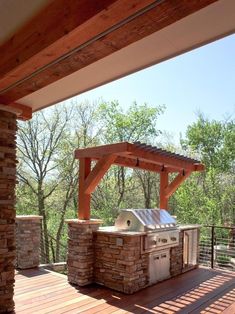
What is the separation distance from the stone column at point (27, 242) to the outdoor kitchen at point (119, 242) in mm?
1085

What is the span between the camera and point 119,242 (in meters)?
4.85

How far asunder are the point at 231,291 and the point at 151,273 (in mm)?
1315

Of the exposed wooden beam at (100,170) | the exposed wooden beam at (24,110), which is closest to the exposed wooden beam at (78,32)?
the exposed wooden beam at (24,110)

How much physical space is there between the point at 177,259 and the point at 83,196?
7.72 feet

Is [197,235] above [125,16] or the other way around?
the other way around

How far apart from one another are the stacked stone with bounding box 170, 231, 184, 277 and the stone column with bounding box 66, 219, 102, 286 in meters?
1.67

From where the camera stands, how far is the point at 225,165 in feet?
45.0

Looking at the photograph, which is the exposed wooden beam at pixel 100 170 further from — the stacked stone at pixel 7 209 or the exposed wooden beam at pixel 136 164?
the stacked stone at pixel 7 209

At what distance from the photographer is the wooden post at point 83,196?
5.26m

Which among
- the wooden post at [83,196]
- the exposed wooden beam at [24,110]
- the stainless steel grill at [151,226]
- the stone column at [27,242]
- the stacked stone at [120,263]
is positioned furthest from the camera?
the stone column at [27,242]

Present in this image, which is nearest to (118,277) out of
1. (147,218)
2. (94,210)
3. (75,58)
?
(147,218)

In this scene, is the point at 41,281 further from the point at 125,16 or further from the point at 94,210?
the point at 94,210

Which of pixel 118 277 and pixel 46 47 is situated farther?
pixel 118 277

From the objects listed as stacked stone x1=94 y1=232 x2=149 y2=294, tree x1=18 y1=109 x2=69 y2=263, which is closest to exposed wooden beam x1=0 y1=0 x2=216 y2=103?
stacked stone x1=94 y1=232 x2=149 y2=294
